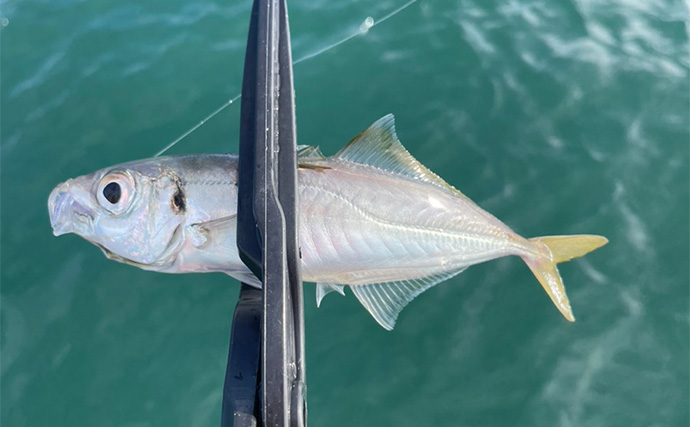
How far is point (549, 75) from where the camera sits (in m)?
3.68

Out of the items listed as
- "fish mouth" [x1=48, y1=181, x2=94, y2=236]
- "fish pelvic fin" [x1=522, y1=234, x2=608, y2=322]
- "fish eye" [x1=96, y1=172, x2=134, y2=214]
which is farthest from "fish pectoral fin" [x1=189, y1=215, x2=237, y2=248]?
"fish pelvic fin" [x1=522, y1=234, x2=608, y2=322]

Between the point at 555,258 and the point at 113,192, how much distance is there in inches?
85.3

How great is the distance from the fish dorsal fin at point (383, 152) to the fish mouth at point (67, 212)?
3.81 ft

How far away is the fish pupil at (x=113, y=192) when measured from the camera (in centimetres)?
214

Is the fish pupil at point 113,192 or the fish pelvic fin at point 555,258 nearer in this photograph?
the fish pupil at point 113,192

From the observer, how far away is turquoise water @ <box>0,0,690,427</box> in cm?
266

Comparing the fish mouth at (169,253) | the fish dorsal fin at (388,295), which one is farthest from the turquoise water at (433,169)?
the fish mouth at (169,253)

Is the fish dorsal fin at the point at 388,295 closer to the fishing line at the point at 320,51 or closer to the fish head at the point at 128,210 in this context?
the fish head at the point at 128,210

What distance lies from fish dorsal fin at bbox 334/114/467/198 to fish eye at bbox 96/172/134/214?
3.12 ft

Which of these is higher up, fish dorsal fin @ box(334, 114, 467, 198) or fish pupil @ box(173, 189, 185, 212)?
fish pupil @ box(173, 189, 185, 212)

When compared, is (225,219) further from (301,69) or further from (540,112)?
(540,112)

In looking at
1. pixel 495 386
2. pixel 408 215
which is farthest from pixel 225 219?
pixel 495 386

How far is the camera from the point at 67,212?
2.18m

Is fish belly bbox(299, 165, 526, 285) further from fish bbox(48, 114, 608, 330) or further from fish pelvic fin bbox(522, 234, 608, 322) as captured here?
fish pelvic fin bbox(522, 234, 608, 322)
